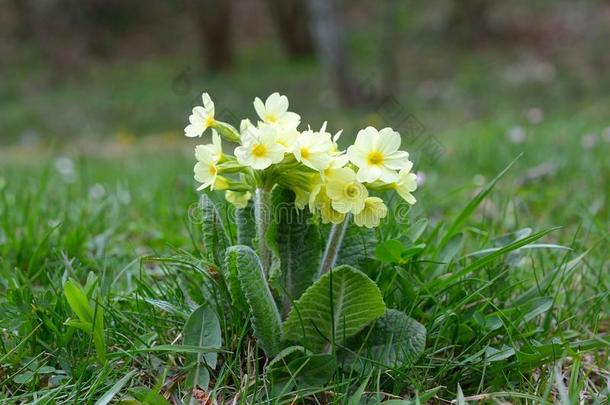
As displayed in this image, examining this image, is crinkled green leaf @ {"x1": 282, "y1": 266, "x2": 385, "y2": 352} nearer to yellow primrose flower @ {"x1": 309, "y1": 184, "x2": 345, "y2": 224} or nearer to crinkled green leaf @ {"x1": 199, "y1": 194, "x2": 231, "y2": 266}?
yellow primrose flower @ {"x1": 309, "y1": 184, "x2": 345, "y2": 224}

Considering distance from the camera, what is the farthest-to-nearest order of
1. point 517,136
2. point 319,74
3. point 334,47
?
point 319,74, point 334,47, point 517,136

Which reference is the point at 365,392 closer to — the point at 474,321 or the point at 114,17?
the point at 474,321

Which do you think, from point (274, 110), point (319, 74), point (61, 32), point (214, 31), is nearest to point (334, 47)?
point (319, 74)

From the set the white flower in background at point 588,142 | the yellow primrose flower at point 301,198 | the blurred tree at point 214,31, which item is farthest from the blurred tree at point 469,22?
the yellow primrose flower at point 301,198

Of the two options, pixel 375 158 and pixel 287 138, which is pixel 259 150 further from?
pixel 375 158

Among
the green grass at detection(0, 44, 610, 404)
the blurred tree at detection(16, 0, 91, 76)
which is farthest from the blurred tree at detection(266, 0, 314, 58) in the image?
the green grass at detection(0, 44, 610, 404)

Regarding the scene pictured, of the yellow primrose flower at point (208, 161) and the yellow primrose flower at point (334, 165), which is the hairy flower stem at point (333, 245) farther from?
the yellow primrose flower at point (208, 161)

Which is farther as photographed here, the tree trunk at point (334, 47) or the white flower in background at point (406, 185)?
the tree trunk at point (334, 47)
